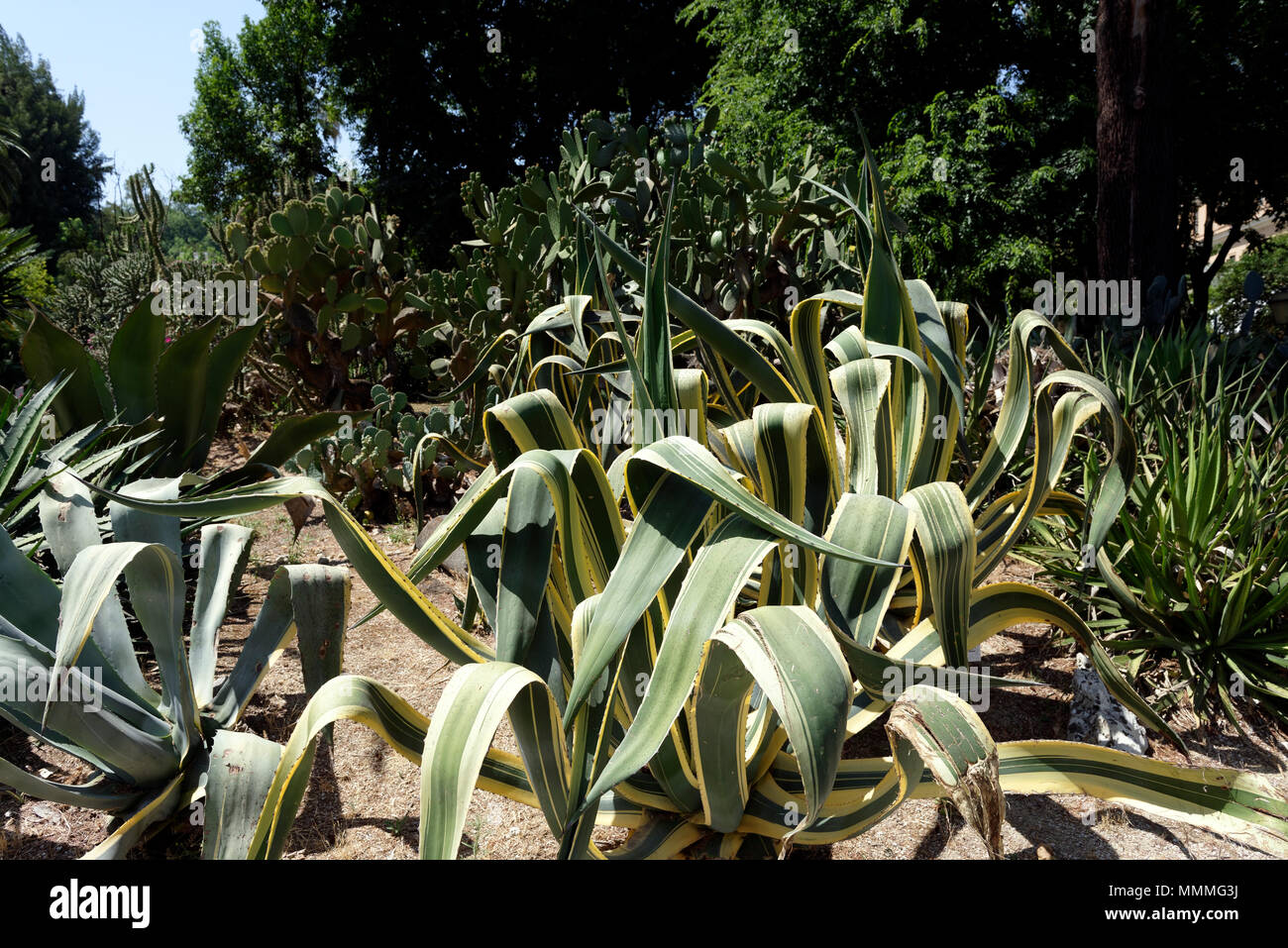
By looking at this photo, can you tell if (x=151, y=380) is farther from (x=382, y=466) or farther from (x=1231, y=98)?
(x=1231, y=98)

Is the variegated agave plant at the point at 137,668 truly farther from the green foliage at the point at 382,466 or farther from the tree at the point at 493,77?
the tree at the point at 493,77

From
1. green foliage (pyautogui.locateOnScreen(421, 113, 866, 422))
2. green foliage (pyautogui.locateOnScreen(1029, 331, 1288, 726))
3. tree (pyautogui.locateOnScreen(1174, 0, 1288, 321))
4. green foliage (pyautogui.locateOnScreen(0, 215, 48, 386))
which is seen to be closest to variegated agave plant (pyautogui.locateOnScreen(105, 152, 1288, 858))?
green foliage (pyautogui.locateOnScreen(1029, 331, 1288, 726))

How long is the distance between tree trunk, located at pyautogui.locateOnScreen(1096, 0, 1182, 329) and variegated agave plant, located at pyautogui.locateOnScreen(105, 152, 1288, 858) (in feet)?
12.4

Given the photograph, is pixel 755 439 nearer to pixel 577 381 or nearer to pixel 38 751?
pixel 577 381

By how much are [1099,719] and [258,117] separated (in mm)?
26114

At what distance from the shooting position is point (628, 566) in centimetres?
103

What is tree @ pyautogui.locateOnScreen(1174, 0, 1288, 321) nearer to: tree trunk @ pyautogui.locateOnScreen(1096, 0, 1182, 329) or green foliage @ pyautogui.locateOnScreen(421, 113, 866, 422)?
tree trunk @ pyautogui.locateOnScreen(1096, 0, 1182, 329)

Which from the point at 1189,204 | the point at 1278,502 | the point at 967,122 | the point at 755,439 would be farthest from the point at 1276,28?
the point at 755,439

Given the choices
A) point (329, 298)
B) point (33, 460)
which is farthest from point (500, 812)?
point (329, 298)

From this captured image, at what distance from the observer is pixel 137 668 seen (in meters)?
1.71

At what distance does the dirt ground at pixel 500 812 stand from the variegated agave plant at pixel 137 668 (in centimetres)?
13

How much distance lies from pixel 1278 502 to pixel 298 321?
447 centimetres

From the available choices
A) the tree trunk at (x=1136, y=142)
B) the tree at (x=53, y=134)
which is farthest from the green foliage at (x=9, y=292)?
the tree at (x=53, y=134)

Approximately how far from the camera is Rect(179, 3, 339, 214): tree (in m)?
22.3
